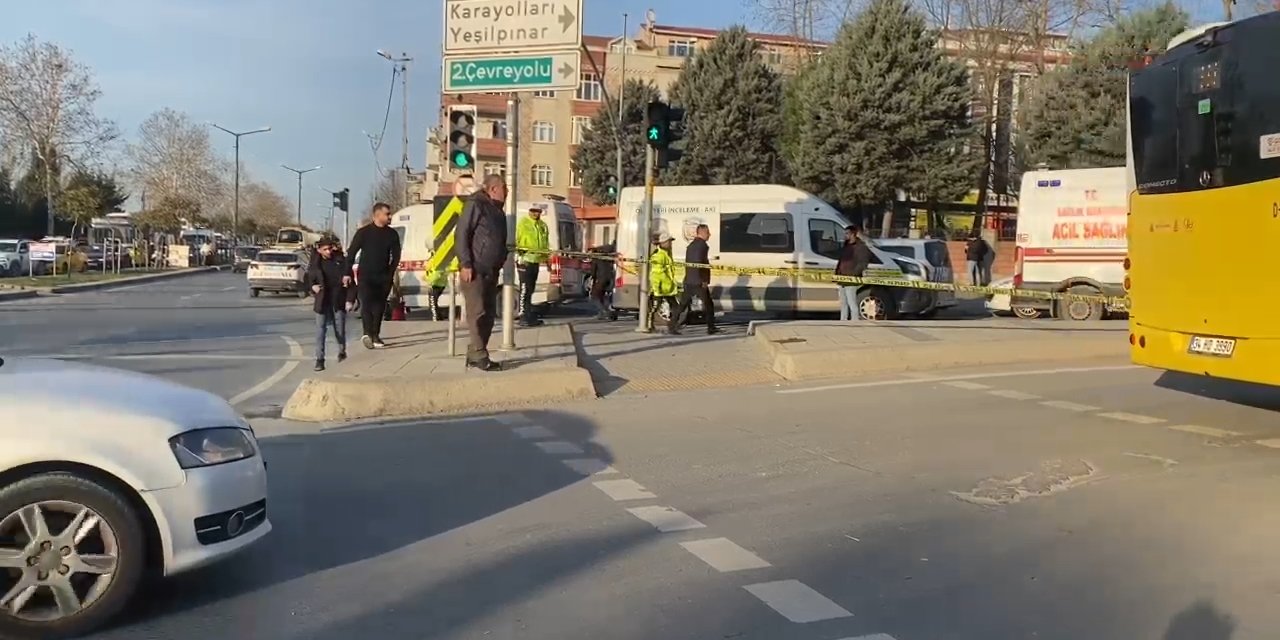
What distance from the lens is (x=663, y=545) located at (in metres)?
5.95

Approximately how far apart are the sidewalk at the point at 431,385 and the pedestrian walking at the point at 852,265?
20.7 ft

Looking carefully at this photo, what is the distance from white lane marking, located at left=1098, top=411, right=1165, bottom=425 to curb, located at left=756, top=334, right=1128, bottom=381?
10.9 feet

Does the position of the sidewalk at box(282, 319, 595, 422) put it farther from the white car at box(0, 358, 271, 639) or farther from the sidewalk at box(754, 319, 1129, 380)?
the white car at box(0, 358, 271, 639)

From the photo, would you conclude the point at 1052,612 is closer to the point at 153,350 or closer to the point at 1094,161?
the point at 153,350

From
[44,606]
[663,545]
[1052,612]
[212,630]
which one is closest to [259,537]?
[212,630]

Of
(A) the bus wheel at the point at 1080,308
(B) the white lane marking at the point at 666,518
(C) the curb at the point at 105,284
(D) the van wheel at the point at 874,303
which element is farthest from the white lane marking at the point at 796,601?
(C) the curb at the point at 105,284

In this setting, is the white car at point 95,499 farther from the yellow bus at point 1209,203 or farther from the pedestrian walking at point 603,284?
the pedestrian walking at point 603,284

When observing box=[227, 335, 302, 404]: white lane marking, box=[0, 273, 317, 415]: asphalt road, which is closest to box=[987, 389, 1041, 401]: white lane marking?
box=[0, 273, 317, 415]: asphalt road

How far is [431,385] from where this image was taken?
10.3 metres

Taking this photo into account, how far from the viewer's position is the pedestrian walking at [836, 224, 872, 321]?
17.7 m

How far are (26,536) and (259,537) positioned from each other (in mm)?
955

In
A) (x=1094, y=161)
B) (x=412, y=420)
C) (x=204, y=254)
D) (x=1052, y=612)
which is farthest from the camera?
(x=204, y=254)

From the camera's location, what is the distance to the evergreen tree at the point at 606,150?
5181cm

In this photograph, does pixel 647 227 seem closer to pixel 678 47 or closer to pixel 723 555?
pixel 723 555
